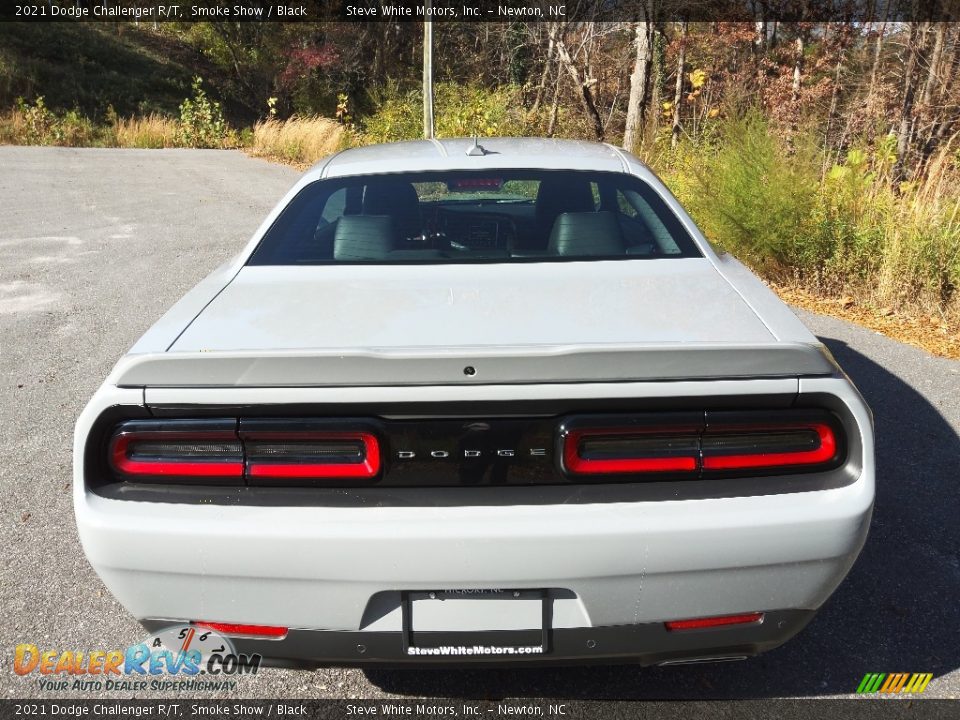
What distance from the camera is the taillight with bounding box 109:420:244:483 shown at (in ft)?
6.10

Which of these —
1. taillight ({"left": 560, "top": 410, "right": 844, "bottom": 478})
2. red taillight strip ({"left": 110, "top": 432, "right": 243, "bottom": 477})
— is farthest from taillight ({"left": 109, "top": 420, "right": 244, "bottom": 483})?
taillight ({"left": 560, "top": 410, "right": 844, "bottom": 478})

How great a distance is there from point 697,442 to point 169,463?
49.5 inches

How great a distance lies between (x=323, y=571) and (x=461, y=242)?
1.63 m

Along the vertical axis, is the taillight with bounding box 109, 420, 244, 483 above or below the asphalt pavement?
above

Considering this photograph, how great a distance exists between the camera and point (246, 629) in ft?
6.28

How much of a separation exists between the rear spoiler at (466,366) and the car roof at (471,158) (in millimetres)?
1614

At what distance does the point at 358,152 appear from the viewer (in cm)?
370

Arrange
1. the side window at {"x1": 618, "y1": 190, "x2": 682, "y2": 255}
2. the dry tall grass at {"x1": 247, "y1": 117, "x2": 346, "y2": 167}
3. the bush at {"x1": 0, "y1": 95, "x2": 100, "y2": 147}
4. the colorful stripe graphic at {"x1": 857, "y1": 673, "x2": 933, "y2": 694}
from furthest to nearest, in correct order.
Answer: the bush at {"x1": 0, "y1": 95, "x2": 100, "y2": 147}
the dry tall grass at {"x1": 247, "y1": 117, "x2": 346, "y2": 167}
the side window at {"x1": 618, "y1": 190, "x2": 682, "y2": 255}
the colorful stripe graphic at {"x1": 857, "y1": 673, "x2": 933, "y2": 694}

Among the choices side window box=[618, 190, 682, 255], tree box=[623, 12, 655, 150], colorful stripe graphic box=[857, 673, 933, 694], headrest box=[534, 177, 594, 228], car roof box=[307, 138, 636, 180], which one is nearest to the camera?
colorful stripe graphic box=[857, 673, 933, 694]

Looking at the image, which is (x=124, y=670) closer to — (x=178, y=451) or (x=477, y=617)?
(x=178, y=451)

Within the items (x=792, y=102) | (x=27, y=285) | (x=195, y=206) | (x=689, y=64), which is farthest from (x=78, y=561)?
(x=689, y=64)

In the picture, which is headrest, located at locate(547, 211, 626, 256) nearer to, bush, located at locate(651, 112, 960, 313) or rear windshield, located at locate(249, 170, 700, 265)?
rear windshield, located at locate(249, 170, 700, 265)

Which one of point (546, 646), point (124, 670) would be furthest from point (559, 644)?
point (124, 670)

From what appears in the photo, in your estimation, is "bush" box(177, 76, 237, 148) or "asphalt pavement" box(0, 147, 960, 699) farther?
"bush" box(177, 76, 237, 148)
